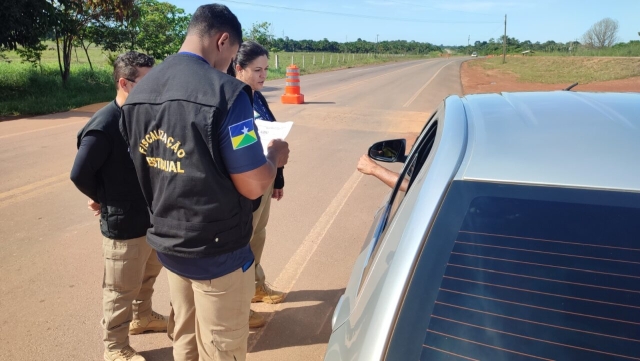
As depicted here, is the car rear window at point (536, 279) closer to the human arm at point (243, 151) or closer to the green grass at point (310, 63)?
the human arm at point (243, 151)

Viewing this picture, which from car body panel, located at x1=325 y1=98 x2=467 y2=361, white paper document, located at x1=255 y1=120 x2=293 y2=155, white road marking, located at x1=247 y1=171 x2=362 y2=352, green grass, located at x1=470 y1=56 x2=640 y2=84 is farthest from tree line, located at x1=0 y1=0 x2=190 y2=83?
green grass, located at x1=470 y1=56 x2=640 y2=84

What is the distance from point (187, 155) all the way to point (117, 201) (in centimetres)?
110

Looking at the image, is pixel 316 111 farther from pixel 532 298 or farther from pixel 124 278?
pixel 532 298

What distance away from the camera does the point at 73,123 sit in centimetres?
1162

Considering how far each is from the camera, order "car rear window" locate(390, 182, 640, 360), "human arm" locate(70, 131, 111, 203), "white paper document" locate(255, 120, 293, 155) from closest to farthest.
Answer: "car rear window" locate(390, 182, 640, 360)
"human arm" locate(70, 131, 111, 203)
"white paper document" locate(255, 120, 293, 155)

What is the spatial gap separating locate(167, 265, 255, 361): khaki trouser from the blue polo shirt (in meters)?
0.05

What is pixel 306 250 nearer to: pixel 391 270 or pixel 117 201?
→ pixel 117 201

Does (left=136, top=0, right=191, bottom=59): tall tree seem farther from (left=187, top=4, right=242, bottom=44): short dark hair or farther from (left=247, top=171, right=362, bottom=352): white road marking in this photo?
(left=187, top=4, right=242, bottom=44): short dark hair

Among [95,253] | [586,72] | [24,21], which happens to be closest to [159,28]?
[24,21]

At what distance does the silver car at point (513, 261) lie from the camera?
4.02ft

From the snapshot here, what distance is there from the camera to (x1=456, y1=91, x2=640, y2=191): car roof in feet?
4.60

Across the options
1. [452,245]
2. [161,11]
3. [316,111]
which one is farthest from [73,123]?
[161,11]

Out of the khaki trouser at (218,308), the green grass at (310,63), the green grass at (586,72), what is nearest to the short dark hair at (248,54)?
the khaki trouser at (218,308)

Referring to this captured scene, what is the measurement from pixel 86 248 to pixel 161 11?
21.4 metres
